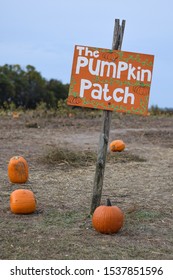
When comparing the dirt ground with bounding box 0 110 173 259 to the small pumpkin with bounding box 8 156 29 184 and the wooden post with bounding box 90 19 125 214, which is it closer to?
the small pumpkin with bounding box 8 156 29 184

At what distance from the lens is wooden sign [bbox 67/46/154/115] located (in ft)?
18.2

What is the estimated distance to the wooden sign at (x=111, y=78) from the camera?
5547 mm

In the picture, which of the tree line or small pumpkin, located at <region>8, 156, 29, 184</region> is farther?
the tree line

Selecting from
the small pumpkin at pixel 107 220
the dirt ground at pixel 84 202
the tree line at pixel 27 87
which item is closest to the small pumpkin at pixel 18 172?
the dirt ground at pixel 84 202

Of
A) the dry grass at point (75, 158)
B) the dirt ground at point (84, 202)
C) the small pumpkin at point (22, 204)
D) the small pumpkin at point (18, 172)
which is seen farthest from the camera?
the dry grass at point (75, 158)

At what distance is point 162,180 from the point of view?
7961mm

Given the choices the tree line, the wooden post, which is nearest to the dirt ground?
the wooden post

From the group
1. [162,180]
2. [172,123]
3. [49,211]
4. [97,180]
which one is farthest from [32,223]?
[172,123]

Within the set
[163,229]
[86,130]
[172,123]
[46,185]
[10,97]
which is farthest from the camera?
[10,97]

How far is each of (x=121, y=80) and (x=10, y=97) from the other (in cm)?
3376

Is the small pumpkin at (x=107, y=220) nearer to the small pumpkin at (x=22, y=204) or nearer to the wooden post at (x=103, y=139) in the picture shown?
the wooden post at (x=103, y=139)

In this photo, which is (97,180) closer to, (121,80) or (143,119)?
(121,80)

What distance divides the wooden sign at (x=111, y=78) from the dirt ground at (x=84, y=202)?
4.12ft

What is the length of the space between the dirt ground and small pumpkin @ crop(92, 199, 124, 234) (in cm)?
7
